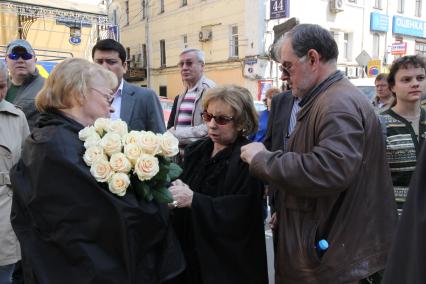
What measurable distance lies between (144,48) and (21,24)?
57.7 feet

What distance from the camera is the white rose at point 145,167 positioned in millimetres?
1781

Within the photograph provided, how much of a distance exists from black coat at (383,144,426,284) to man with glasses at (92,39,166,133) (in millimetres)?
2409

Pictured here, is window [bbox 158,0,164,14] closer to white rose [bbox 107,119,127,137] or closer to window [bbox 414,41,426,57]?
window [bbox 414,41,426,57]

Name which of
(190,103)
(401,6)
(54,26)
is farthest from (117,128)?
(401,6)

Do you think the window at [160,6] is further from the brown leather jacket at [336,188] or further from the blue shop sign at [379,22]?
the brown leather jacket at [336,188]

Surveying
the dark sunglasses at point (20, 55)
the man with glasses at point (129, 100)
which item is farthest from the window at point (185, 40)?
the man with glasses at point (129, 100)

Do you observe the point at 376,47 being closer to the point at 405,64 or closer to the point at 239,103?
the point at 405,64

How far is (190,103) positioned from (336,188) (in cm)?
233

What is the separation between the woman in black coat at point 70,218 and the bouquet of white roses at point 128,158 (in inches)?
1.9

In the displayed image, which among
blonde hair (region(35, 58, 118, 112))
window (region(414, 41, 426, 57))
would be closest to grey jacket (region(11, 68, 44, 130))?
blonde hair (region(35, 58, 118, 112))

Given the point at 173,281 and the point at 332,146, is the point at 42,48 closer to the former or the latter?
the point at 173,281

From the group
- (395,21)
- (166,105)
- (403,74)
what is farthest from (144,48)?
(403,74)

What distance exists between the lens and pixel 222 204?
7.32ft

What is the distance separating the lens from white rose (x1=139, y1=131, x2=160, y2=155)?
1.83m
